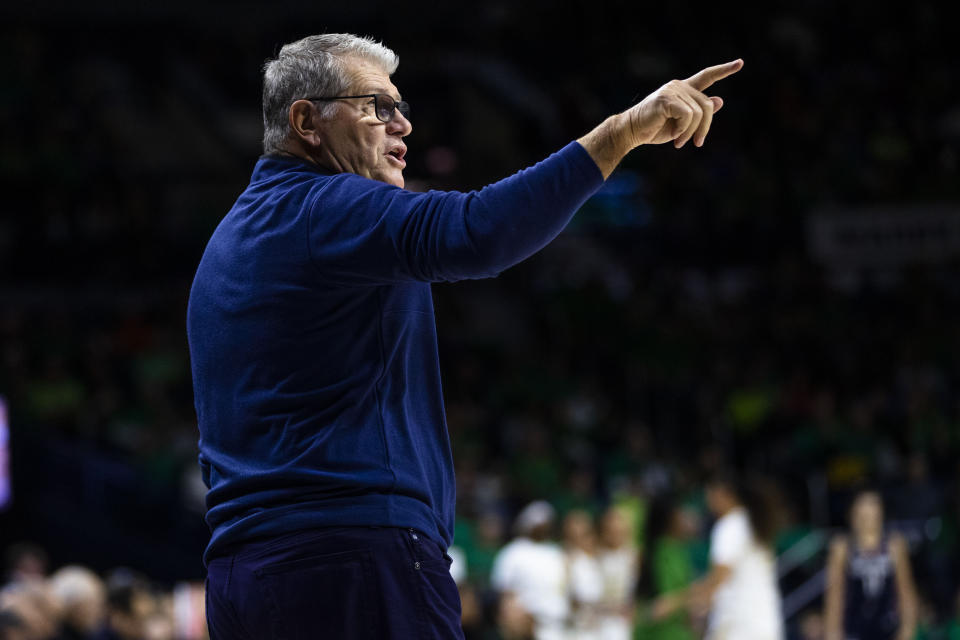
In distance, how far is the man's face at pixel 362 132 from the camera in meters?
2.38

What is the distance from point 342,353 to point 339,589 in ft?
1.31

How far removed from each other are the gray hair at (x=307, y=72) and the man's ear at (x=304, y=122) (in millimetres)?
22

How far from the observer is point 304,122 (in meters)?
2.39

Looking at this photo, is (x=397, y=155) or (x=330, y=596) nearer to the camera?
(x=330, y=596)

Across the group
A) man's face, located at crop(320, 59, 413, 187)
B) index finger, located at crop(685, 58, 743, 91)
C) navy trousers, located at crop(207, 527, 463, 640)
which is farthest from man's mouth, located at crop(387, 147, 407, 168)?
navy trousers, located at crop(207, 527, 463, 640)

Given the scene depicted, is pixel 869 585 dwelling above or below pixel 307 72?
below

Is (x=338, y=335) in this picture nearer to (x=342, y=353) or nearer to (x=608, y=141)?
(x=342, y=353)

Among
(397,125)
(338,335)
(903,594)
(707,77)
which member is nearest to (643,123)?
(707,77)

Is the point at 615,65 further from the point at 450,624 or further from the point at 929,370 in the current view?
the point at 450,624

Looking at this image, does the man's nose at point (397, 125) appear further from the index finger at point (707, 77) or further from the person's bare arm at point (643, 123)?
the index finger at point (707, 77)

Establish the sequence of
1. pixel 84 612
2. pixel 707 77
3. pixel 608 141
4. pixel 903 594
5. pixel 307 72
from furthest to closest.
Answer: pixel 903 594, pixel 84 612, pixel 307 72, pixel 707 77, pixel 608 141

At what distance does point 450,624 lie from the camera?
2.22 metres

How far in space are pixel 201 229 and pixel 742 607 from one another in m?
8.37

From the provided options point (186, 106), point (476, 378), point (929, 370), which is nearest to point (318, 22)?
point (186, 106)
